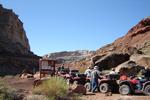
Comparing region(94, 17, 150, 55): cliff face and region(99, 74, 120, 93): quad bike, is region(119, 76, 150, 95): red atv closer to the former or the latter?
region(99, 74, 120, 93): quad bike

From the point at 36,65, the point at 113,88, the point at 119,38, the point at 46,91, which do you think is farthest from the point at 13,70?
the point at 46,91

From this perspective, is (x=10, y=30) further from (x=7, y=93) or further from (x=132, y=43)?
(x=7, y=93)

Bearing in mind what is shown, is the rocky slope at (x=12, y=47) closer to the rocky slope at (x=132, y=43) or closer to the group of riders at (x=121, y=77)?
the rocky slope at (x=132, y=43)

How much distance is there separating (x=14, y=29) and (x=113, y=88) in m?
69.4

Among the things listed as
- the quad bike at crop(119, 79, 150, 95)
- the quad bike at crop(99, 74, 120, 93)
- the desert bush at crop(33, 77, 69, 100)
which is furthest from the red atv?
the desert bush at crop(33, 77, 69, 100)

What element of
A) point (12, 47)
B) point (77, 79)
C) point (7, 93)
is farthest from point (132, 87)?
point (12, 47)

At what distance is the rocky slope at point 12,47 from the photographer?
5910cm

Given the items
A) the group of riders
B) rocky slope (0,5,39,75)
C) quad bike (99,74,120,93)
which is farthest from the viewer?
rocky slope (0,5,39,75)

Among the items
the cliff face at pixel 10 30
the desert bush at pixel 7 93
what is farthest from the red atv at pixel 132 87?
the cliff face at pixel 10 30

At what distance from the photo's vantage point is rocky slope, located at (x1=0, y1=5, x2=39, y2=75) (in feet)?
194

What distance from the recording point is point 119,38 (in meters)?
66.8

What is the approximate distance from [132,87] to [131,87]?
7cm

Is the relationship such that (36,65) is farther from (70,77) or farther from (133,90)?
(133,90)

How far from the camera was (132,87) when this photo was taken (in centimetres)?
1881
